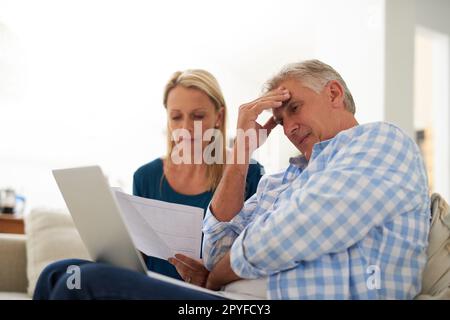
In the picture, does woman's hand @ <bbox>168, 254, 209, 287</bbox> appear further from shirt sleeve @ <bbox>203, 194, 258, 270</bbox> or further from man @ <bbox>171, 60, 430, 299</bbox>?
man @ <bbox>171, 60, 430, 299</bbox>

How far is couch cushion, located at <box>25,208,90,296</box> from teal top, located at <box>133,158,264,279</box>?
545 mm

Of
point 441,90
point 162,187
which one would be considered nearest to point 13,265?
point 162,187

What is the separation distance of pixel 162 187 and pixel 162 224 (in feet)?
1.79

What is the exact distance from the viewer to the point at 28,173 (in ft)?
14.2

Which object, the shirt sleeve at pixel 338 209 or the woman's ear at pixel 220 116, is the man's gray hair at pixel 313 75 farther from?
the woman's ear at pixel 220 116

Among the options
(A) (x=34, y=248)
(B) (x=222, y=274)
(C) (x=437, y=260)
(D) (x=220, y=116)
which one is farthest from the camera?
(A) (x=34, y=248)

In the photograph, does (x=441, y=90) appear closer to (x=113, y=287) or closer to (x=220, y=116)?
(x=220, y=116)

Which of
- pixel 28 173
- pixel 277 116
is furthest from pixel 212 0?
pixel 277 116

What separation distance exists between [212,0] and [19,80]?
71.7 inches

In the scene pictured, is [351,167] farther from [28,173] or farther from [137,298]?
[28,173]

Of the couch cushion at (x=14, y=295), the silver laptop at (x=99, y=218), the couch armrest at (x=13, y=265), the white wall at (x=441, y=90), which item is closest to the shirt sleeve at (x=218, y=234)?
the silver laptop at (x=99, y=218)

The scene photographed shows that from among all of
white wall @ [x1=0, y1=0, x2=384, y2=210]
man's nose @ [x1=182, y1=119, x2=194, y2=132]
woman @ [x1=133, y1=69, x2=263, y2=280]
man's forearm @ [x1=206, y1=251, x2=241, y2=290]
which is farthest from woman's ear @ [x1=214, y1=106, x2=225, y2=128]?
white wall @ [x1=0, y1=0, x2=384, y2=210]

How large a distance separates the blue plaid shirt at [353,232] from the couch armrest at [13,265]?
152 centimetres

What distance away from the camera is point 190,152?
6.17ft
